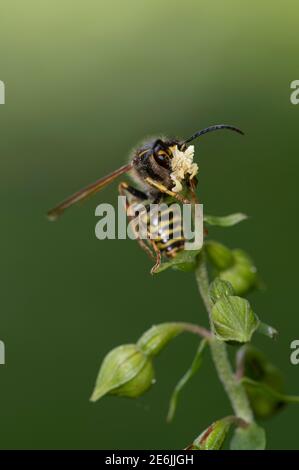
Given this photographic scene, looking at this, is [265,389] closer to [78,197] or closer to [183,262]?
[183,262]

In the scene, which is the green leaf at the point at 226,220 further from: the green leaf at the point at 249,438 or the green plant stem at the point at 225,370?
the green leaf at the point at 249,438

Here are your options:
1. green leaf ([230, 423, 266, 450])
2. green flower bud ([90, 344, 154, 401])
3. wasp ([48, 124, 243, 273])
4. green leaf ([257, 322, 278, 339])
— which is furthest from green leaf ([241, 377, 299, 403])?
wasp ([48, 124, 243, 273])

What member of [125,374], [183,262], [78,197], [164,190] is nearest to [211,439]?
[125,374]

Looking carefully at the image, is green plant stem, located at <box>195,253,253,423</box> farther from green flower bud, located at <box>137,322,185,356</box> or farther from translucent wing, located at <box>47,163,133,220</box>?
translucent wing, located at <box>47,163,133,220</box>

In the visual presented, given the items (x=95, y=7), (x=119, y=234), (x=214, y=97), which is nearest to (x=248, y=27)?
(x=214, y=97)

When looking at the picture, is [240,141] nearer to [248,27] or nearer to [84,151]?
[84,151]
